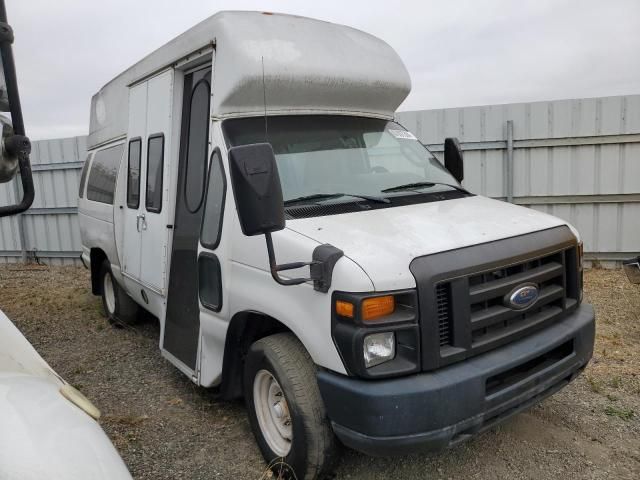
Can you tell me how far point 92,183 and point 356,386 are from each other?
17.2ft

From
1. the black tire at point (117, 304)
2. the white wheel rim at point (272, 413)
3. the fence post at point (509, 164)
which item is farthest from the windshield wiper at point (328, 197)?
the fence post at point (509, 164)

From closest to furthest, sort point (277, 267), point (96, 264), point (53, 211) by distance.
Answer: point (277, 267)
point (96, 264)
point (53, 211)

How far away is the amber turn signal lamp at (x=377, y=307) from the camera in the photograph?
8.02ft

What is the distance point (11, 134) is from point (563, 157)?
25.9 feet

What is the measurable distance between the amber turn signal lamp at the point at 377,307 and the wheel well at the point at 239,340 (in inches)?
32.7

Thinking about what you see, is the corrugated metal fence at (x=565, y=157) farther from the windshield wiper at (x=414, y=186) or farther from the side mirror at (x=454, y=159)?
the windshield wiper at (x=414, y=186)

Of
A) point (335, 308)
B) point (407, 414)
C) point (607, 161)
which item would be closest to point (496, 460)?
point (407, 414)

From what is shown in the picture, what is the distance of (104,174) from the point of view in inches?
238

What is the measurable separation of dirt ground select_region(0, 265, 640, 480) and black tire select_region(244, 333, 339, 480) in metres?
0.35

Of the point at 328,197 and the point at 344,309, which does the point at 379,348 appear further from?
the point at 328,197

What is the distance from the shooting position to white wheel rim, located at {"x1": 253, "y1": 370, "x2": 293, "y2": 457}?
123 inches

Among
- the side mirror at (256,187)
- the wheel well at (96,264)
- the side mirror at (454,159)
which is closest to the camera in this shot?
the side mirror at (256,187)

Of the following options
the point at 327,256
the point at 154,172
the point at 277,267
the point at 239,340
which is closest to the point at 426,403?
the point at 327,256

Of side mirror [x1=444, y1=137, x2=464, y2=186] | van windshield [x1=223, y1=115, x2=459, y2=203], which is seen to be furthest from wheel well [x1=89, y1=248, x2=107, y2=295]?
side mirror [x1=444, y1=137, x2=464, y2=186]
